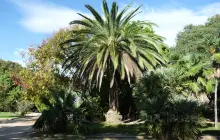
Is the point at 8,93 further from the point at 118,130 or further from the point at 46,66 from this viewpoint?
the point at 118,130

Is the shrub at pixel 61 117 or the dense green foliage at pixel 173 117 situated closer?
the dense green foliage at pixel 173 117

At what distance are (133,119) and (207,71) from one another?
823cm

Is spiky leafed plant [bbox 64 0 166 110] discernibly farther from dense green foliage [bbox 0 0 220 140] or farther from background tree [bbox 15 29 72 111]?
background tree [bbox 15 29 72 111]

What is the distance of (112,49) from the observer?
1959 cm

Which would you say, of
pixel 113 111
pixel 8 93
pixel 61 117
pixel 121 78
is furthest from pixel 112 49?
pixel 8 93

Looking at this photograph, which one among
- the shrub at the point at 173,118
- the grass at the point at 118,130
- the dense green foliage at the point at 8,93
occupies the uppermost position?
the dense green foliage at the point at 8,93

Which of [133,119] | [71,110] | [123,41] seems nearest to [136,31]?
[123,41]

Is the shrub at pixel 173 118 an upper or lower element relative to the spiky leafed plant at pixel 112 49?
lower

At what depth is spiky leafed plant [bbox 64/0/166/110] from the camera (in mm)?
19922

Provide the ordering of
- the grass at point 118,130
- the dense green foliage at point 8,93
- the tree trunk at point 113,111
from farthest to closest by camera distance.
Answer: the dense green foliage at point 8,93 → the tree trunk at point 113,111 → the grass at point 118,130

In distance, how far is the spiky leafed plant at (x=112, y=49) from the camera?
19.9 metres

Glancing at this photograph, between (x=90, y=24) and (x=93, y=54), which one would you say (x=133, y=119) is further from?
(x=90, y=24)

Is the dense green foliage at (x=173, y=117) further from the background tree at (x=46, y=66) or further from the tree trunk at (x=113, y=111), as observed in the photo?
the background tree at (x=46, y=66)

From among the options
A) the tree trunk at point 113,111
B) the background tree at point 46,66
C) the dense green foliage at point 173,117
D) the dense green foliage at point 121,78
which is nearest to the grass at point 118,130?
the dense green foliage at point 121,78
